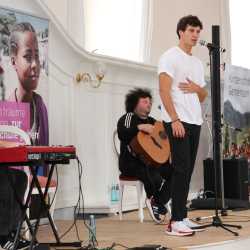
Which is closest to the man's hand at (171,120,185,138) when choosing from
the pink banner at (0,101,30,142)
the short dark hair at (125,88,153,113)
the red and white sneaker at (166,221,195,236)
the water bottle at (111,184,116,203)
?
the red and white sneaker at (166,221,195,236)

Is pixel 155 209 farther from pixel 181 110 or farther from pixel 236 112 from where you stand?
pixel 236 112

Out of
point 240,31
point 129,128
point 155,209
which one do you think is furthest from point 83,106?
point 240,31

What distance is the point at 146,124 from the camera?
453 centimetres

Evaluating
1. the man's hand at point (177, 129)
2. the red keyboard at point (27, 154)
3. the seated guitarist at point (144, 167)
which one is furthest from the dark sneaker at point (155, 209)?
the red keyboard at point (27, 154)

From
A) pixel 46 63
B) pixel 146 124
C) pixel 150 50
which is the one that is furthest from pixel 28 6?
pixel 150 50

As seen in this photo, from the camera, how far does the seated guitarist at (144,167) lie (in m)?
4.48

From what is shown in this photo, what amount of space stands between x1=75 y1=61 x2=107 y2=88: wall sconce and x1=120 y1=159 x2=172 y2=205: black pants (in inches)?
44.3

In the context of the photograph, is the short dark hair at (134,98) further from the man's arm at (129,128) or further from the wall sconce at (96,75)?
the wall sconce at (96,75)

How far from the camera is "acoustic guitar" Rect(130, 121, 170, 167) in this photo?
4.45 metres

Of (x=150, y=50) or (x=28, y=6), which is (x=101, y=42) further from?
(x=28, y=6)

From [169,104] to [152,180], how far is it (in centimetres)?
124

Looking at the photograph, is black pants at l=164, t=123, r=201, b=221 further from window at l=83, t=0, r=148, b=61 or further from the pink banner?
window at l=83, t=0, r=148, b=61

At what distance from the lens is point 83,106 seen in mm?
5301

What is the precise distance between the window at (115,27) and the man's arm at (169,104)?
2274 millimetres
